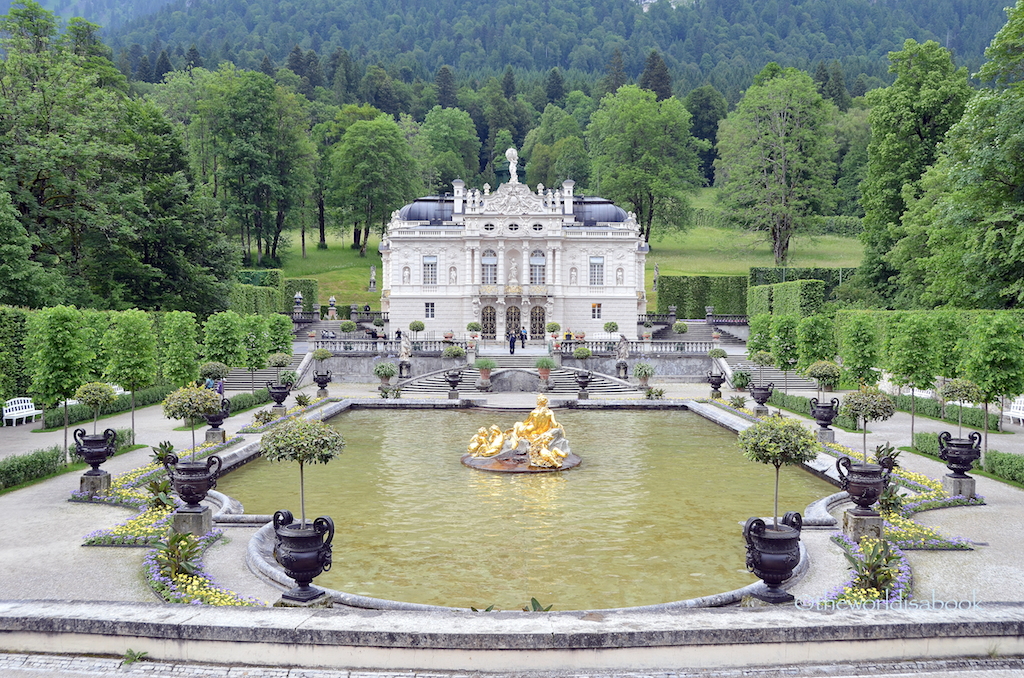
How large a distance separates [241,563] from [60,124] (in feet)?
112

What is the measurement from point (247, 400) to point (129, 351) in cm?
970

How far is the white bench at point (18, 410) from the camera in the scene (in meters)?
25.5

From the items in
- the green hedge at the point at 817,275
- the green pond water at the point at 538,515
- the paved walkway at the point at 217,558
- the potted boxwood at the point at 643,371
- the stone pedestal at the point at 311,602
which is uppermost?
the green hedge at the point at 817,275

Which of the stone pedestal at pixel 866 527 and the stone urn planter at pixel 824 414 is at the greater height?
the stone urn planter at pixel 824 414

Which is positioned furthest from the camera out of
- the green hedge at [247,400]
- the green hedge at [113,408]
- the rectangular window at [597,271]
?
the rectangular window at [597,271]

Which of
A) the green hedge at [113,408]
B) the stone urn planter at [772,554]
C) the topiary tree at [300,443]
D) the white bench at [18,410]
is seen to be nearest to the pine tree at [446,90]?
the green hedge at [113,408]

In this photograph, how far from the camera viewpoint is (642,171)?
3189 inches

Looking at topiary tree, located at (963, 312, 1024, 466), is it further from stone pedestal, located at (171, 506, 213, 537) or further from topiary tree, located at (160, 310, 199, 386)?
topiary tree, located at (160, 310, 199, 386)

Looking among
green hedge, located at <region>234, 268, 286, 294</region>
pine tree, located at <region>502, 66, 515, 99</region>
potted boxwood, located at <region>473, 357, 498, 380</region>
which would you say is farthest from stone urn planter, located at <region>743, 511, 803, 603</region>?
pine tree, located at <region>502, 66, 515, 99</region>

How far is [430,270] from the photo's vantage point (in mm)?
57281

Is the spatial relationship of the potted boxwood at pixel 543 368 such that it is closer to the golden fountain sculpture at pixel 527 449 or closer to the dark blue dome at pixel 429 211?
the golden fountain sculpture at pixel 527 449

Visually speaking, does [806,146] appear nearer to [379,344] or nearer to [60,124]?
[379,344]

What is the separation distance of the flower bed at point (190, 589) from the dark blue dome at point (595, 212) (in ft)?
167

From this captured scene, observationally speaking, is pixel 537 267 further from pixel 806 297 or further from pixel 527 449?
pixel 527 449
